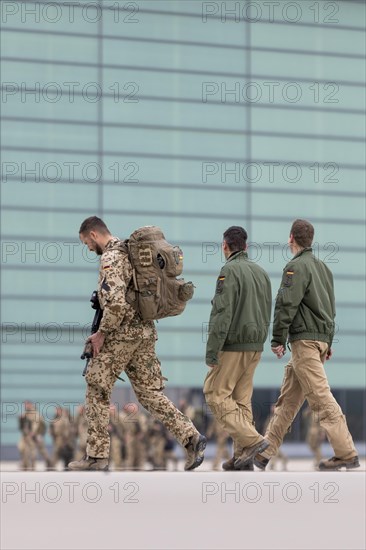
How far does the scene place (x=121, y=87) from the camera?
37.0 m

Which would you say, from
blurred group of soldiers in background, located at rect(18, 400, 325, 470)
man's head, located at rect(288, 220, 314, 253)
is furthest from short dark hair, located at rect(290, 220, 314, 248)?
blurred group of soldiers in background, located at rect(18, 400, 325, 470)

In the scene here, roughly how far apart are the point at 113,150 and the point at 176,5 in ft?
18.0

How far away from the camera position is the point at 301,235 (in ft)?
22.6

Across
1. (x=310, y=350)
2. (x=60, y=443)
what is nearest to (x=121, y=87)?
(x=60, y=443)

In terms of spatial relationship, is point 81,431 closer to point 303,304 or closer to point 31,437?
point 31,437

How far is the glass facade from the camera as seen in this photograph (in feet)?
118

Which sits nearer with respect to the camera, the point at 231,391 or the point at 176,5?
the point at 231,391

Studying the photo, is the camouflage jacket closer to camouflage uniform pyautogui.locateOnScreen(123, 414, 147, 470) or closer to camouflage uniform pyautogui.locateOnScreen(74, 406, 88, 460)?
camouflage uniform pyautogui.locateOnScreen(74, 406, 88, 460)

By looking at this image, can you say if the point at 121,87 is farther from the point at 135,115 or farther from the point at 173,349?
the point at 173,349

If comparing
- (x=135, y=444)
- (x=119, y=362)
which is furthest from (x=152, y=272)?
(x=135, y=444)

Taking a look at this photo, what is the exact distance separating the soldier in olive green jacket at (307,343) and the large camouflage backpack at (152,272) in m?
0.82

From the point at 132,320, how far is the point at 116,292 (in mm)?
277
